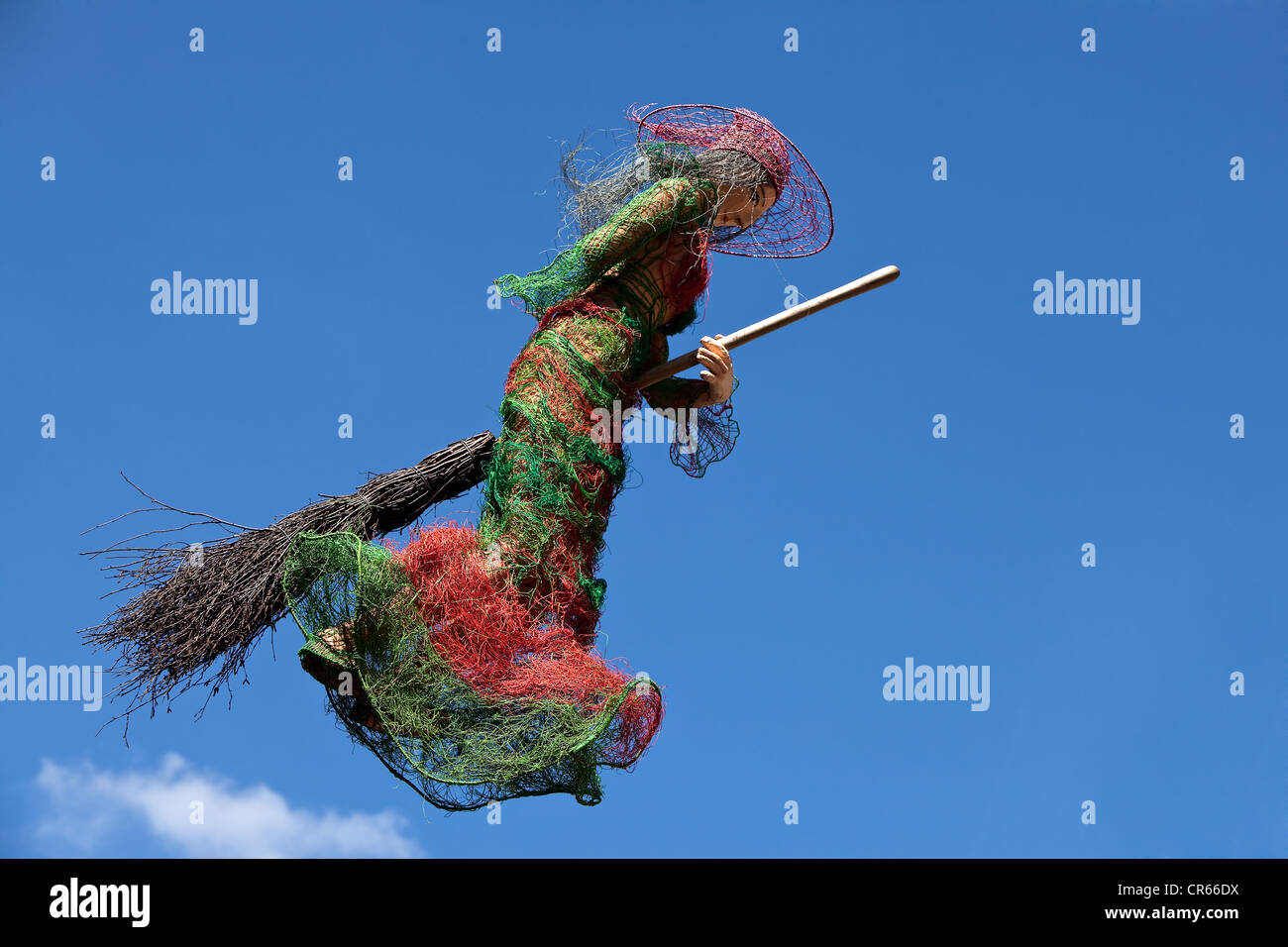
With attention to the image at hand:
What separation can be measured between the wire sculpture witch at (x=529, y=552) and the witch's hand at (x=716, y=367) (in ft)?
0.05

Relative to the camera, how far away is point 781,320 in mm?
9805

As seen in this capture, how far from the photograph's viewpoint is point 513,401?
946 cm

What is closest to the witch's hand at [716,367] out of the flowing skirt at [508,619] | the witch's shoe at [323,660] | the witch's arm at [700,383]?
the witch's arm at [700,383]

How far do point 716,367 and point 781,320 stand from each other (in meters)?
0.51

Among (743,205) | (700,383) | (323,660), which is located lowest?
(323,660)

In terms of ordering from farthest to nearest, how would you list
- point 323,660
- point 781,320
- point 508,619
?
point 781,320 → point 508,619 → point 323,660

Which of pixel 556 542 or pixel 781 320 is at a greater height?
pixel 781 320

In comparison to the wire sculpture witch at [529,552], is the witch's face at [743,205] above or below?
above

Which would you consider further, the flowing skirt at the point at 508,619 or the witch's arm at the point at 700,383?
the witch's arm at the point at 700,383

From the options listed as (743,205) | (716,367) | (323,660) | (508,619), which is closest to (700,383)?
(716,367)

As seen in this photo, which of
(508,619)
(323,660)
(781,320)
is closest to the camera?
(323,660)

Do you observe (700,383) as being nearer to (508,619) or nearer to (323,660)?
(508,619)

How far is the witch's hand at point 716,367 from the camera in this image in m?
9.89

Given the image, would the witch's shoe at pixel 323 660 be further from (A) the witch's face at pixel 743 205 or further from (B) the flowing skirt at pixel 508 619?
(A) the witch's face at pixel 743 205
